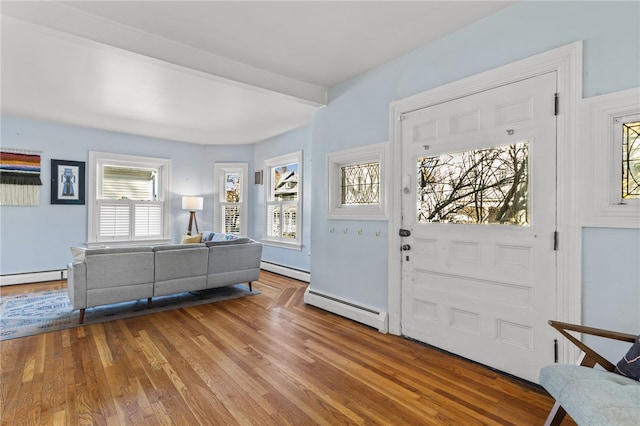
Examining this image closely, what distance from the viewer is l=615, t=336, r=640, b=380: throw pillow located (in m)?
1.48

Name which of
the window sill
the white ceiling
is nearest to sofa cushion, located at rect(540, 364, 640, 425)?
the white ceiling

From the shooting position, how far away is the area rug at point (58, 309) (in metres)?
3.23

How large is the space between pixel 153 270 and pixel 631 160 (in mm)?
4397

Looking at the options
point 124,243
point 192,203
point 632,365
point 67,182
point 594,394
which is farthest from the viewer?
point 192,203

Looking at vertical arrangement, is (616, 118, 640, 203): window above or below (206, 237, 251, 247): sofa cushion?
above

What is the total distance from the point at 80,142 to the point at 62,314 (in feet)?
10.9

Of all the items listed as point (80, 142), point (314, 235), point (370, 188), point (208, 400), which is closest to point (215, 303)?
point (314, 235)

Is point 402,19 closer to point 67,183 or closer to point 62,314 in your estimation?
point 62,314

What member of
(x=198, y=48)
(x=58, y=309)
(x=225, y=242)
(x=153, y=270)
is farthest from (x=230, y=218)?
(x=198, y=48)

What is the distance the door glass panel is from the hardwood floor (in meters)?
1.16

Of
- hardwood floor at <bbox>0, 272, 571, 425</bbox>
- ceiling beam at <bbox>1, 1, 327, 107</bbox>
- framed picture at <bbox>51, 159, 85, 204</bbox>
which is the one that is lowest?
hardwood floor at <bbox>0, 272, 571, 425</bbox>

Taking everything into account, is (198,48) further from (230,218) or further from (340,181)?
(230,218)

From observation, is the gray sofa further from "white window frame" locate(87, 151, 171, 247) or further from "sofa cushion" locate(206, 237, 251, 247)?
"white window frame" locate(87, 151, 171, 247)

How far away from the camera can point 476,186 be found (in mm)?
2533
